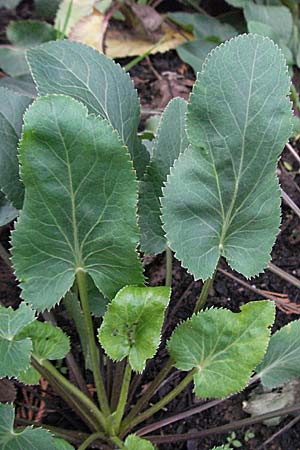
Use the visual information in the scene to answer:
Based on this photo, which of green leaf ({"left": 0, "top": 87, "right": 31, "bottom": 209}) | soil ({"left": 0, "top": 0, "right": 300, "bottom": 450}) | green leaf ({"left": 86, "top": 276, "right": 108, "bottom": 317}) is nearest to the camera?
green leaf ({"left": 0, "top": 87, "right": 31, "bottom": 209})

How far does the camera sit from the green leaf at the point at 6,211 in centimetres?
105

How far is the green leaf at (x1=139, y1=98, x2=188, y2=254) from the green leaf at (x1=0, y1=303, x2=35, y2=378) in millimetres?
241

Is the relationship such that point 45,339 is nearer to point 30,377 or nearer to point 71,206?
point 30,377

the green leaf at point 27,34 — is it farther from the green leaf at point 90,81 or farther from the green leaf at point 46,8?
the green leaf at point 90,81

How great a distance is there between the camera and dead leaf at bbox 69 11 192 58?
1.70 m

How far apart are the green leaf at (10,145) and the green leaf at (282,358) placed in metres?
0.45

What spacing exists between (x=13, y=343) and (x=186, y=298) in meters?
0.53

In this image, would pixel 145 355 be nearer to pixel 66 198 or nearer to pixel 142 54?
pixel 66 198

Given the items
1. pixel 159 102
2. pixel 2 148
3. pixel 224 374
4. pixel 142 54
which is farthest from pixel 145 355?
pixel 142 54

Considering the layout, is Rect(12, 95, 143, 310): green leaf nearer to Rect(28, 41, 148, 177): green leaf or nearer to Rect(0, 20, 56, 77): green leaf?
Rect(28, 41, 148, 177): green leaf

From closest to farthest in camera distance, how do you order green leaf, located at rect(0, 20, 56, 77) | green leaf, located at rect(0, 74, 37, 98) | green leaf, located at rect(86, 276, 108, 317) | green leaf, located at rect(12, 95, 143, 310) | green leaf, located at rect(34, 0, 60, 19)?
1. green leaf, located at rect(12, 95, 143, 310)
2. green leaf, located at rect(86, 276, 108, 317)
3. green leaf, located at rect(0, 74, 37, 98)
4. green leaf, located at rect(0, 20, 56, 77)
5. green leaf, located at rect(34, 0, 60, 19)

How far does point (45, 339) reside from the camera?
0.95 metres

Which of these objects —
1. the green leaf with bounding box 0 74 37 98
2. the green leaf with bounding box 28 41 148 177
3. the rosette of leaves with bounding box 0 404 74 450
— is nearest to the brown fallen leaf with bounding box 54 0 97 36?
the green leaf with bounding box 0 74 37 98

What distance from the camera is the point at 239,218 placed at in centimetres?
98
